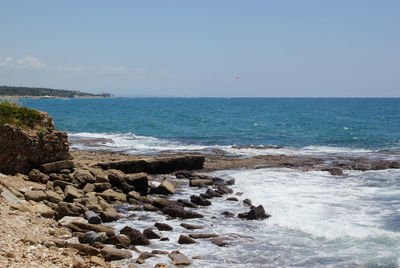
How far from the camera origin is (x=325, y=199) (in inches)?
730

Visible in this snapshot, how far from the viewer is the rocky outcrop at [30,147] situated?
17375 millimetres

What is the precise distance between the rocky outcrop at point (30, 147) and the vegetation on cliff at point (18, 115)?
257mm

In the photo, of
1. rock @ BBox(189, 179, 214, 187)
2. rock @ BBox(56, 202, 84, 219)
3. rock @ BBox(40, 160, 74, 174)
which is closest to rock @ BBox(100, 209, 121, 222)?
rock @ BBox(56, 202, 84, 219)

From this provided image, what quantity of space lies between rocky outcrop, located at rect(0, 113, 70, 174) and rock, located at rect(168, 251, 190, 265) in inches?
368

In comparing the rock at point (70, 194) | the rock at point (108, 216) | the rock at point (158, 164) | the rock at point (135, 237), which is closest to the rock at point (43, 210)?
the rock at point (70, 194)

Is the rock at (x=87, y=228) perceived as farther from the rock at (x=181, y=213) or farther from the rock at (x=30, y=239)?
the rock at (x=181, y=213)

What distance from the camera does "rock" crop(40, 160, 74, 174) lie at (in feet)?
59.4

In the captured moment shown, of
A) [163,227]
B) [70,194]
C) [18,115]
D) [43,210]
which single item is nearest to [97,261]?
[163,227]

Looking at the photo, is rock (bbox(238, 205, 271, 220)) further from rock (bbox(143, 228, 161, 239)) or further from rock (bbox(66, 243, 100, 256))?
rock (bbox(66, 243, 100, 256))

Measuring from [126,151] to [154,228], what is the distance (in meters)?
18.6

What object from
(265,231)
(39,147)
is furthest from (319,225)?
(39,147)

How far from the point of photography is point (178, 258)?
11.0 metres

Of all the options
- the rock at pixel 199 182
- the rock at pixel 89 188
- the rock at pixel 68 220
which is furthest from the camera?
the rock at pixel 199 182

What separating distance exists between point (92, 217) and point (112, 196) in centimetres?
368
